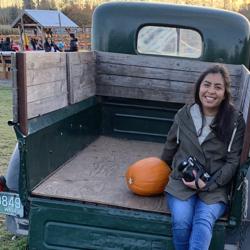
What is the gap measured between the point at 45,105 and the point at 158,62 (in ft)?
5.57

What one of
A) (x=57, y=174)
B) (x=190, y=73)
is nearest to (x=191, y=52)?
(x=190, y=73)

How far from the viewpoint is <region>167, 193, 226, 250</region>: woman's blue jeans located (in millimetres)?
2529

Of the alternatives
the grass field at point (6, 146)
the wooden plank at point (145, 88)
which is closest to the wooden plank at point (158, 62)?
the wooden plank at point (145, 88)

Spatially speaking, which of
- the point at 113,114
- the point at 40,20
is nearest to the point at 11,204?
the point at 113,114

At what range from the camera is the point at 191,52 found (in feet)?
15.1

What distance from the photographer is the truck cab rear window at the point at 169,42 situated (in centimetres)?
455

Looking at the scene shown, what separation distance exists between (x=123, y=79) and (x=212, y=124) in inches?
75.6

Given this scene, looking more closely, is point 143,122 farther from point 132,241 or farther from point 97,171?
point 132,241

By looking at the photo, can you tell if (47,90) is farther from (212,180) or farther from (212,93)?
(212,180)

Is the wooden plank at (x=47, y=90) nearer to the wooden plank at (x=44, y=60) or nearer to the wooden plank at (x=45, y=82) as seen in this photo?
the wooden plank at (x=45, y=82)

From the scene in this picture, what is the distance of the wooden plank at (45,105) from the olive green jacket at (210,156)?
923mm

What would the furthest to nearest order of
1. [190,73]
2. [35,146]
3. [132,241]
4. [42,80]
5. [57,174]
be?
[190,73]
[57,174]
[42,80]
[35,146]
[132,241]

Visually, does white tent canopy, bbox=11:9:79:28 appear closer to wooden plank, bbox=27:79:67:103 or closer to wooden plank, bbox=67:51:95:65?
wooden plank, bbox=67:51:95:65

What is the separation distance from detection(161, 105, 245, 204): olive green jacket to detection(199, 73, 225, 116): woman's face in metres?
0.13
